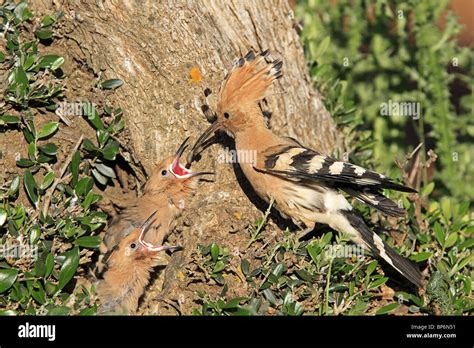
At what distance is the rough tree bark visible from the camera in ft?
17.0

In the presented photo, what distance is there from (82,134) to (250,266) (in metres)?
1.37

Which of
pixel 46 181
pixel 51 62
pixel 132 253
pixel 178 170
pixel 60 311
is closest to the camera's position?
pixel 60 311

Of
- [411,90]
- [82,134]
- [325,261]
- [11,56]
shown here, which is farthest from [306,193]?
[411,90]

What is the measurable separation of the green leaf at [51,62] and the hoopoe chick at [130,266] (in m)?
A: 1.11

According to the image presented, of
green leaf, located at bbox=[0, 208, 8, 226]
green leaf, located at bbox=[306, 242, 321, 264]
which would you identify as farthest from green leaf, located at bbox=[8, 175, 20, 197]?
green leaf, located at bbox=[306, 242, 321, 264]

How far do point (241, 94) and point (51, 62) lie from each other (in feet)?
3.96

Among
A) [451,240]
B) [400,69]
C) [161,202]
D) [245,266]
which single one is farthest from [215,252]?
[400,69]

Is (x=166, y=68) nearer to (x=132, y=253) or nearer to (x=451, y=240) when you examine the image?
(x=132, y=253)

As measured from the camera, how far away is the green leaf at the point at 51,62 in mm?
5063

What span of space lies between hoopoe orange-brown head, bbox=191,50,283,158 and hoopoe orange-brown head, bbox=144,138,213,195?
140 mm

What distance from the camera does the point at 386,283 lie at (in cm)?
525

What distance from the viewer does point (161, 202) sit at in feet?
17.8

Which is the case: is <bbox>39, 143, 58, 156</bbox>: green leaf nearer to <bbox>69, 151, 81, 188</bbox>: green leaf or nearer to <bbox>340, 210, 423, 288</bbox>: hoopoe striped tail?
<bbox>69, 151, 81, 188</bbox>: green leaf
